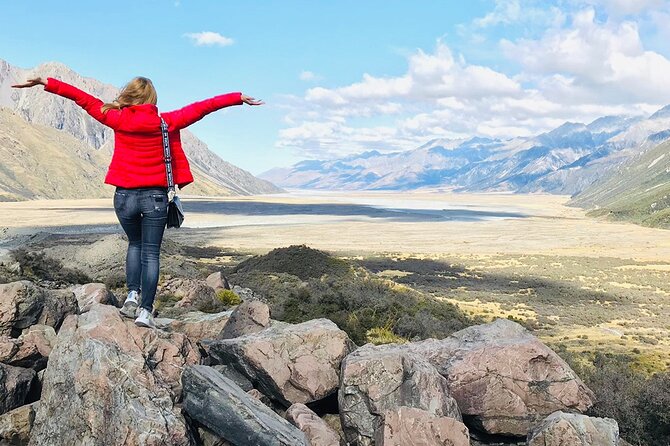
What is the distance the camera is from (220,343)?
8.30 meters

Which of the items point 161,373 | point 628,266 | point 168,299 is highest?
point 161,373

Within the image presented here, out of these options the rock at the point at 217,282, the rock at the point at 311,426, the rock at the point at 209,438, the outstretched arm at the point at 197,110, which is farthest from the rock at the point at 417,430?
the rock at the point at 217,282

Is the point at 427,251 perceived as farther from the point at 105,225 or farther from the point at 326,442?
the point at 326,442

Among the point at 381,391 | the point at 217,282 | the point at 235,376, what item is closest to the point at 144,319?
the point at 235,376

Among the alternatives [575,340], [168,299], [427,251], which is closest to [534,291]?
[575,340]

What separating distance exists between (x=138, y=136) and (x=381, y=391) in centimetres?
471

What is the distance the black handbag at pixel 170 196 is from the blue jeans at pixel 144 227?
0.08 meters

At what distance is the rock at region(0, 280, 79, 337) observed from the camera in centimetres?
827

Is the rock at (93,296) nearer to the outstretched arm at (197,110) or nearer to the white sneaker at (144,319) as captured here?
the white sneaker at (144,319)

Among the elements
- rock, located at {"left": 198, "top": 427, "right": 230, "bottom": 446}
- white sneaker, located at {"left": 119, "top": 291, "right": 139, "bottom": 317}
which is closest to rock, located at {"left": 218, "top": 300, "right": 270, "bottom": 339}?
white sneaker, located at {"left": 119, "top": 291, "right": 139, "bottom": 317}

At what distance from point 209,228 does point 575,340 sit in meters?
100

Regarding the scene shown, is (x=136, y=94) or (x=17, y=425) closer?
(x=17, y=425)

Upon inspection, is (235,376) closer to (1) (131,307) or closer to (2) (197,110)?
(1) (131,307)

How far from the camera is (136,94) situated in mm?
6934
